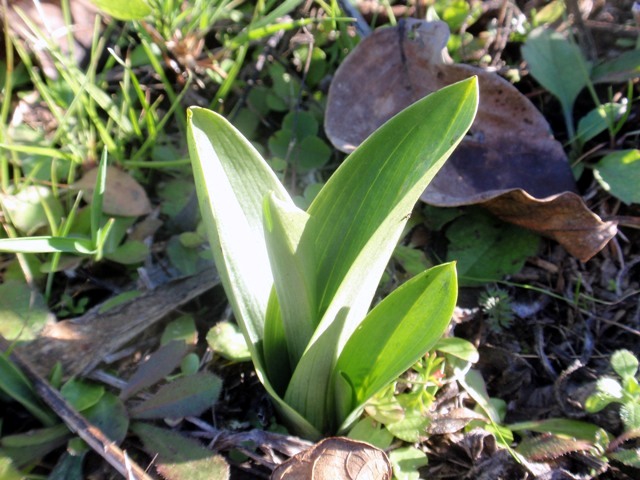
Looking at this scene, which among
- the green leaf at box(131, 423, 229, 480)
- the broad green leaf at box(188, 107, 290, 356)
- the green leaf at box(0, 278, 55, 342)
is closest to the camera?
the broad green leaf at box(188, 107, 290, 356)

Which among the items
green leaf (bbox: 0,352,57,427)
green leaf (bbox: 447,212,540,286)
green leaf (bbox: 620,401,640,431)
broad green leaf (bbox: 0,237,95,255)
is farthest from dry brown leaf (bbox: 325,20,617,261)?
green leaf (bbox: 0,352,57,427)

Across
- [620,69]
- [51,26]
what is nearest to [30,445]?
[51,26]

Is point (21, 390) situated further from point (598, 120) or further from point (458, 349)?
point (598, 120)

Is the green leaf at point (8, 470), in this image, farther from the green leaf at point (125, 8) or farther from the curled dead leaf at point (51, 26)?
the curled dead leaf at point (51, 26)

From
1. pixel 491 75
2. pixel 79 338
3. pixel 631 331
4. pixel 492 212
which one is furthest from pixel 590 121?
pixel 79 338

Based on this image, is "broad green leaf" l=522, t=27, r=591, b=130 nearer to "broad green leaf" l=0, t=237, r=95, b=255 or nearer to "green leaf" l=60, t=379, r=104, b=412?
"broad green leaf" l=0, t=237, r=95, b=255
